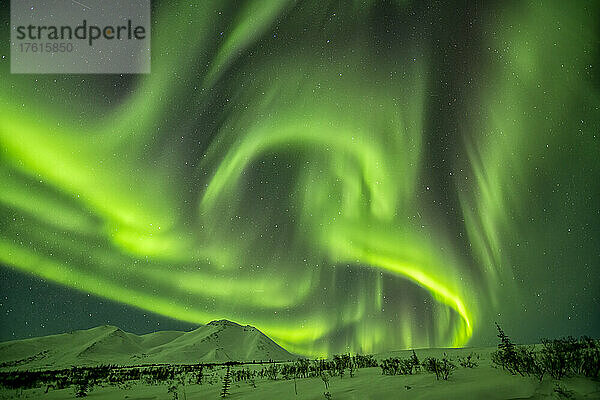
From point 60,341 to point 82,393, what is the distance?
105 m

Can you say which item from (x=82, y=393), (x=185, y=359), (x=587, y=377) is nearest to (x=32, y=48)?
(x=82, y=393)

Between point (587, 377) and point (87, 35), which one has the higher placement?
point (87, 35)

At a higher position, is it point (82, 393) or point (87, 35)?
point (87, 35)

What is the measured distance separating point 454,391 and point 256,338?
98734 mm

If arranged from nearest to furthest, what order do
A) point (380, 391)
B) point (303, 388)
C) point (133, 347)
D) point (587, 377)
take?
point (587, 377) → point (380, 391) → point (303, 388) → point (133, 347)

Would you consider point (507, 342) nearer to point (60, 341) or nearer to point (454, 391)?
point (454, 391)

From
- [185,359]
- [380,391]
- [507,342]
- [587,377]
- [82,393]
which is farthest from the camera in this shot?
[185,359]

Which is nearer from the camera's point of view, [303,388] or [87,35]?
[303,388]

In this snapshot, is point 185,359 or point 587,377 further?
point 185,359

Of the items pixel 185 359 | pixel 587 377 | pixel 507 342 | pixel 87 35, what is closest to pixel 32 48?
pixel 87 35

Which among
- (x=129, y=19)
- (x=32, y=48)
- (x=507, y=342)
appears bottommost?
(x=507, y=342)

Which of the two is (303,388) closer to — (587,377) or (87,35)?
(587,377)

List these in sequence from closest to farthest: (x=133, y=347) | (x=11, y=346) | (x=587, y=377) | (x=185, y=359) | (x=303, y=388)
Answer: (x=587, y=377) → (x=303, y=388) → (x=185, y=359) → (x=11, y=346) → (x=133, y=347)

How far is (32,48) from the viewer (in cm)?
1114
